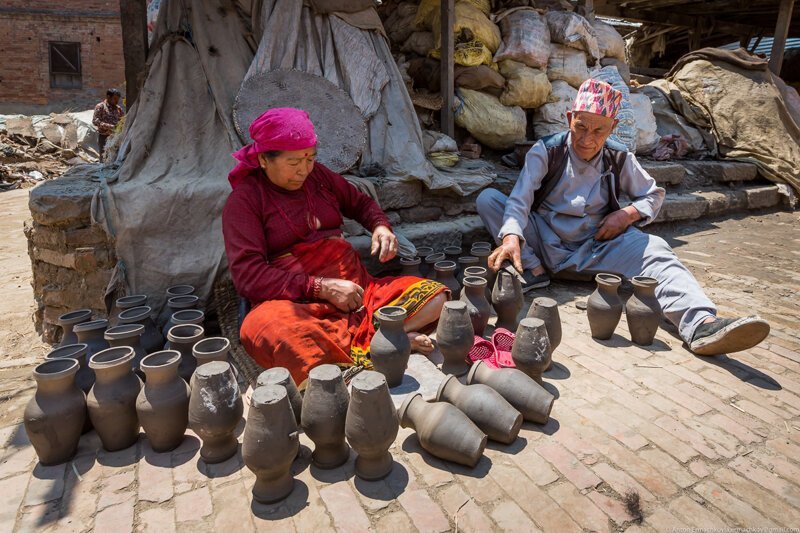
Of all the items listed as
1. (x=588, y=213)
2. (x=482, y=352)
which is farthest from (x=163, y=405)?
(x=588, y=213)

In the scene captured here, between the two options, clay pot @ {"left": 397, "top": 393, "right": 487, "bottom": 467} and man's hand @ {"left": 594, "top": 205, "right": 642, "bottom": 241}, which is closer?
clay pot @ {"left": 397, "top": 393, "right": 487, "bottom": 467}

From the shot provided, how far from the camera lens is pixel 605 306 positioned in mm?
2781

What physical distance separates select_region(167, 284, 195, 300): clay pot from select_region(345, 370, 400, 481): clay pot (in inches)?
65.5

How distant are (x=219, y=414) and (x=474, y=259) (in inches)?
74.8

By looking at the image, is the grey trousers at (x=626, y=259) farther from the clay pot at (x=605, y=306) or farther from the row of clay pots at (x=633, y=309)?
the clay pot at (x=605, y=306)

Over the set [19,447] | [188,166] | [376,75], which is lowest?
[19,447]

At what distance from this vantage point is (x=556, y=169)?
342 cm

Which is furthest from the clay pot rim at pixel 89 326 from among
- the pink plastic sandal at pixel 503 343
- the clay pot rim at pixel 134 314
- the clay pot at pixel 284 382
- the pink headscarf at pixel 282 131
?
the pink plastic sandal at pixel 503 343

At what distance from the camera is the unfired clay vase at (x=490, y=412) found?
1.91 m

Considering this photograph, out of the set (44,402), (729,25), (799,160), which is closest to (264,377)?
(44,402)

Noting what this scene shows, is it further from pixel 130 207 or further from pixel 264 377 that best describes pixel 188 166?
pixel 264 377

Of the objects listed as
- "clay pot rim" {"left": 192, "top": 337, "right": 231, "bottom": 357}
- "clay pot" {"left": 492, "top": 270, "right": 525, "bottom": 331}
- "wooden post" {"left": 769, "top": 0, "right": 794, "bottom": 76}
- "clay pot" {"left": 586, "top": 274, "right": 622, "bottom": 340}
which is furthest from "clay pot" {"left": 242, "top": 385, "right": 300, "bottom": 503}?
"wooden post" {"left": 769, "top": 0, "right": 794, "bottom": 76}

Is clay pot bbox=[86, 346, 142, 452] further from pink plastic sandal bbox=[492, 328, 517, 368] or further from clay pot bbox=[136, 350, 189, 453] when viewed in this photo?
pink plastic sandal bbox=[492, 328, 517, 368]

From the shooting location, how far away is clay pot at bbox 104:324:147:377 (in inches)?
87.0
